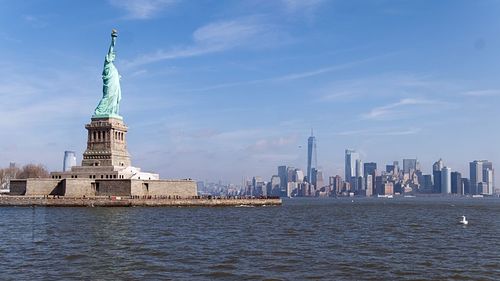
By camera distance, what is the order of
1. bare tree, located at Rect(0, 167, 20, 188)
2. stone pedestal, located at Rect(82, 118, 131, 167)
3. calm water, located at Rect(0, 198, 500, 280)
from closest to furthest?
calm water, located at Rect(0, 198, 500, 280) < stone pedestal, located at Rect(82, 118, 131, 167) < bare tree, located at Rect(0, 167, 20, 188)

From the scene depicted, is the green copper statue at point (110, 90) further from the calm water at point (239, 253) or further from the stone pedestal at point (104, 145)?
the calm water at point (239, 253)

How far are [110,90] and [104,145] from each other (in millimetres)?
10982

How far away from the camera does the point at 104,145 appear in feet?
328

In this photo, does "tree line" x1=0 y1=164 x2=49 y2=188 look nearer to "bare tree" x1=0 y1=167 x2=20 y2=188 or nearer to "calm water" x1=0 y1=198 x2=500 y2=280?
"bare tree" x1=0 y1=167 x2=20 y2=188

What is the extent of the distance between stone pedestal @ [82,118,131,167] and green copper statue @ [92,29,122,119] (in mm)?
1801

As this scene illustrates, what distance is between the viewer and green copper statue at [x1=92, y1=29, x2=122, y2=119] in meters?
103

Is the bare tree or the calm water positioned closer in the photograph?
the calm water

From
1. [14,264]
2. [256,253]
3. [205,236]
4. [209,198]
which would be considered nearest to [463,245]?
[256,253]

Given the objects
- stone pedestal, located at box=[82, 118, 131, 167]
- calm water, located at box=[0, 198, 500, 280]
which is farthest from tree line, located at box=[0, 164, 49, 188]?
calm water, located at box=[0, 198, 500, 280]

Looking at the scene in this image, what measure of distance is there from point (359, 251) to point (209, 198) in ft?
216

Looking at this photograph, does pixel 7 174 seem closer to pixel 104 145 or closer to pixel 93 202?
pixel 104 145

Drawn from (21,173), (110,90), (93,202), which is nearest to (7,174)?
(21,173)

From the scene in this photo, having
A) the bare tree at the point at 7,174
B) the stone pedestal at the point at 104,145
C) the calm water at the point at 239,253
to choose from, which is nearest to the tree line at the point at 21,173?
the bare tree at the point at 7,174

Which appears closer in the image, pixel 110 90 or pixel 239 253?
pixel 239 253
